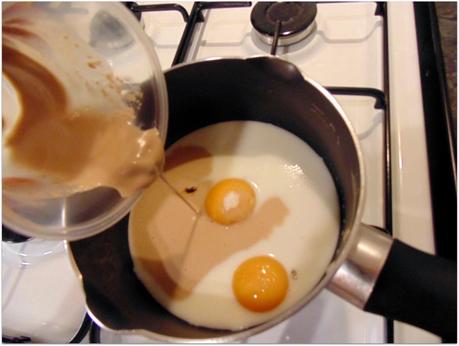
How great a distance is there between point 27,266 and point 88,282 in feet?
0.57

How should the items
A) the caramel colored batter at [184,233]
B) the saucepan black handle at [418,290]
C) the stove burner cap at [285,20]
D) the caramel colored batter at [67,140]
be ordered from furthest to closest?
the stove burner cap at [285,20] → the caramel colored batter at [184,233] → the caramel colored batter at [67,140] → the saucepan black handle at [418,290]

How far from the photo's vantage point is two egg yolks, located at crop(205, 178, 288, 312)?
58cm

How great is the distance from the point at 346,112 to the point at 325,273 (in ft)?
0.99

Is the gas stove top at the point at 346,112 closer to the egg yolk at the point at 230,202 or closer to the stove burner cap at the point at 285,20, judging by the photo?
the stove burner cap at the point at 285,20

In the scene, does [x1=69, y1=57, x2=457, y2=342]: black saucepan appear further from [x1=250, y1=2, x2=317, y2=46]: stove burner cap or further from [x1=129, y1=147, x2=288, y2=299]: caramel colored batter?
[x1=250, y1=2, x2=317, y2=46]: stove burner cap

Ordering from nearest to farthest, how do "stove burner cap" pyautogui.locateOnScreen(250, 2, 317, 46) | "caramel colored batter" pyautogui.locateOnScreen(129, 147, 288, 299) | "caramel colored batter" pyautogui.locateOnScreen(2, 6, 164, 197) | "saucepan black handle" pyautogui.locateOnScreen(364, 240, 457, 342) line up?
"saucepan black handle" pyautogui.locateOnScreen(364, 240, 457, 342) → "caramel colored batter" pyautogui.locateOnScreen(2, 6, 164, 197) → "caramel colored batter" pyautogui.locateOnScreen(129, 147, 288, 299) → "stove burner cap" pyautogui.locateOnScreen(250, 2, 317, 46)

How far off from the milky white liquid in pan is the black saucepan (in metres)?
0.02

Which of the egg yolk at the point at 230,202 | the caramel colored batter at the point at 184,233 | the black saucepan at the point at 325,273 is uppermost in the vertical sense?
the black saucepan at the point at 325,273

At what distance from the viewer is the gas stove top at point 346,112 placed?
1.81ft

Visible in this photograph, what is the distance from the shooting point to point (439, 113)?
0.63m

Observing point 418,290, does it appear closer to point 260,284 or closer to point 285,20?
point 260,284

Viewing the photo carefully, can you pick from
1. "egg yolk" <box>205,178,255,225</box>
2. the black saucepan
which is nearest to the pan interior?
the black saucepan

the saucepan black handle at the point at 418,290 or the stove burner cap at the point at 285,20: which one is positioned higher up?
the stove burner cap at the point at 285,20

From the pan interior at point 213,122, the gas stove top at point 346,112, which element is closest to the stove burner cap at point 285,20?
the gas stove top at point 346,112
